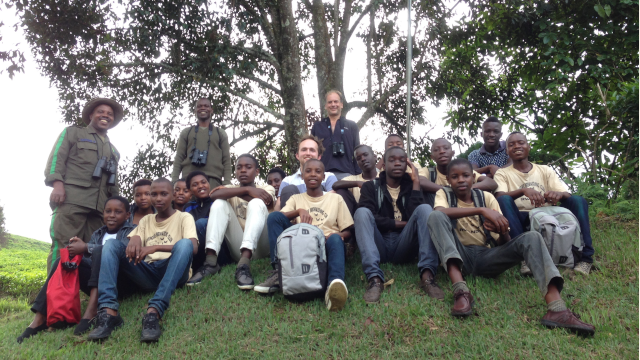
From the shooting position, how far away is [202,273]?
5.36 meters

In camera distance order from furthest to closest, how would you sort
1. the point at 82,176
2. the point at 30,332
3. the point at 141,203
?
the point at 82,176 < the point at 141,203 < the point at 30,332

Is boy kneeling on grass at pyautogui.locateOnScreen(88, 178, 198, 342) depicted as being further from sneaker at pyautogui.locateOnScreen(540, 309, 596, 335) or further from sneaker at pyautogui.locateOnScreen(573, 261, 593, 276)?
sneaker at pyautogui.locateOnScreen(573, 261, 593, 276)

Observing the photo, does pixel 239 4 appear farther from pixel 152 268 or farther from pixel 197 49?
pixel 152 268

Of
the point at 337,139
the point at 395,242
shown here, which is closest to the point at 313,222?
the point at 395,242

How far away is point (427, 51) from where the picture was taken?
40.2ft

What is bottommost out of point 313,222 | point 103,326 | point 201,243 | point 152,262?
point 103,326

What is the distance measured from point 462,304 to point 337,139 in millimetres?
3623

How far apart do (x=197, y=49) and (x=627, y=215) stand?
341 inches

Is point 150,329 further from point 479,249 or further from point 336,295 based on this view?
point 479,249

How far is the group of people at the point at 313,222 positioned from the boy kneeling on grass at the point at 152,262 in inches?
0.5

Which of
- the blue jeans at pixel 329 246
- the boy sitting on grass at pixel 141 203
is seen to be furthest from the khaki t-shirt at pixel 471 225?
the boy sitting on grass at pixel 141 203

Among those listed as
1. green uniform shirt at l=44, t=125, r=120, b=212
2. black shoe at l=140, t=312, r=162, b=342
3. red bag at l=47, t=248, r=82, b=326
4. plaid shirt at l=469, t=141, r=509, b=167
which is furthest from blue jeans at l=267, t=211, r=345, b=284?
plaid shirt at l=469, t=141, r=509, b=167

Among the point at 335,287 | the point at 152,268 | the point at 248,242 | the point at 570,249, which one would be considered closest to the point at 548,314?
the point at 570,249

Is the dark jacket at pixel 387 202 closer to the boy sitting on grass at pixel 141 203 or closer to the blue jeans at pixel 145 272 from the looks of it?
the blue jeans at pixel 145 272
